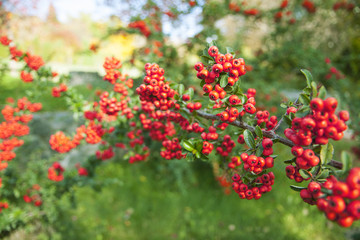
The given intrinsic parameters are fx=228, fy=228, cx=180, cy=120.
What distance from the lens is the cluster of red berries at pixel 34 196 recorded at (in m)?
2.65

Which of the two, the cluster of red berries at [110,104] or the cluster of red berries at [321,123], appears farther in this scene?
the cluster of red berries at [110,104]

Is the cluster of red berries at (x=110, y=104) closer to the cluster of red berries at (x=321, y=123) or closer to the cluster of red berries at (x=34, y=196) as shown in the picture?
the cluster of red berries at (x=321, y=123)

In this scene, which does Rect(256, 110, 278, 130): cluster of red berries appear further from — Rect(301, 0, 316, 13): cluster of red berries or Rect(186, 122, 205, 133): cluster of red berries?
Rect(301, 0, 316, 13): cluster of red berries

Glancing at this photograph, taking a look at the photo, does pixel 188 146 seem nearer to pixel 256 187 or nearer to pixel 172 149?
pixel 172 149

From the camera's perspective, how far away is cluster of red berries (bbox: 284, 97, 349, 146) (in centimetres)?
82

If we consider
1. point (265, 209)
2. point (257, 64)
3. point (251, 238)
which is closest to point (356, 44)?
point (257, 64)

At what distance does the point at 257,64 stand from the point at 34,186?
4127 millimetres

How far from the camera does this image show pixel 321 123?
2.73ft

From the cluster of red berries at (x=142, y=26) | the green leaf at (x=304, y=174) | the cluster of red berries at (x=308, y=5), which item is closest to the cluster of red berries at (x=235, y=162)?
the green leaf at (x=304, y=174)

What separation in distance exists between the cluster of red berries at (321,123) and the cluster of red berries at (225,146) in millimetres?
574

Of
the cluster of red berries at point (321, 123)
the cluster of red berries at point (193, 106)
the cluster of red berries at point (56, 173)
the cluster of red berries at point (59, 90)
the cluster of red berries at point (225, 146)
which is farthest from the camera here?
the cluster of red berries at point (56, 173)

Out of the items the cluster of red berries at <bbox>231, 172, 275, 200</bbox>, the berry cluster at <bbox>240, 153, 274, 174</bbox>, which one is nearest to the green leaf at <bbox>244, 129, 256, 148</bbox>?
the berry cluster at <bbox>240, 153, 274, 174</bbox>

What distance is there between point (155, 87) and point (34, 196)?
2.54m

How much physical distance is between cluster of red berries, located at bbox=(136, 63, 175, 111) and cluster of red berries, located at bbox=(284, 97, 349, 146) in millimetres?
668
